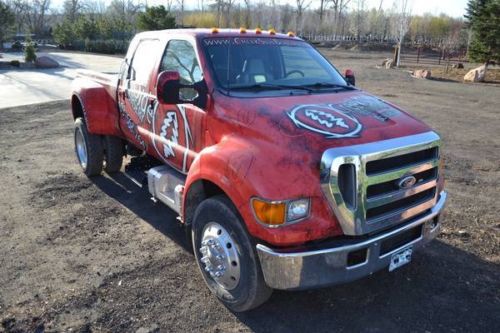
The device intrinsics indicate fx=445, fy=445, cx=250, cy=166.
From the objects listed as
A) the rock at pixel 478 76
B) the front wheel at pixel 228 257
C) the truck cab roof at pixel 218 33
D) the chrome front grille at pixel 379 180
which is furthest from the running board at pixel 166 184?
the rock at pixel 478 76

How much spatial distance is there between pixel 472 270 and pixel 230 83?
286 centimetres

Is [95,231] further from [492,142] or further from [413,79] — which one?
[413,79]

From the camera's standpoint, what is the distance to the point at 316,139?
3.06 m

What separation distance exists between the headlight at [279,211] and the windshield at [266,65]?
4.34ft

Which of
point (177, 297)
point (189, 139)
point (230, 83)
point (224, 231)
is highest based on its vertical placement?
point (230, 83)

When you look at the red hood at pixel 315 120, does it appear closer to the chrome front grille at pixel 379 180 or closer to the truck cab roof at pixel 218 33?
the chrome front grille at pixel 379 180

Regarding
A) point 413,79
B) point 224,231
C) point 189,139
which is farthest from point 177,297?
point 413,79

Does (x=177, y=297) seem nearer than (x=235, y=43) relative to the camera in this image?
Yes

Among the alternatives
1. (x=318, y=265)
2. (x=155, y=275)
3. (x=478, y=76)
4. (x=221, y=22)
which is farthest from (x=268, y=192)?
(x=221, y=22)

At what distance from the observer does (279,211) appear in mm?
2939

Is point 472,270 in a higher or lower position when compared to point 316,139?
lower

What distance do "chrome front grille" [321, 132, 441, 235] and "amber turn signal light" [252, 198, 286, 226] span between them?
1.05 ft

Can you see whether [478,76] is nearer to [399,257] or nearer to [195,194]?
[399,257]

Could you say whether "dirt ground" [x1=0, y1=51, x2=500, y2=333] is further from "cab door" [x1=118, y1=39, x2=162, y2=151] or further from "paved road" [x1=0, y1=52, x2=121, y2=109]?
"paved road" [x1=0, y1=52, x2=121, y2=109]
